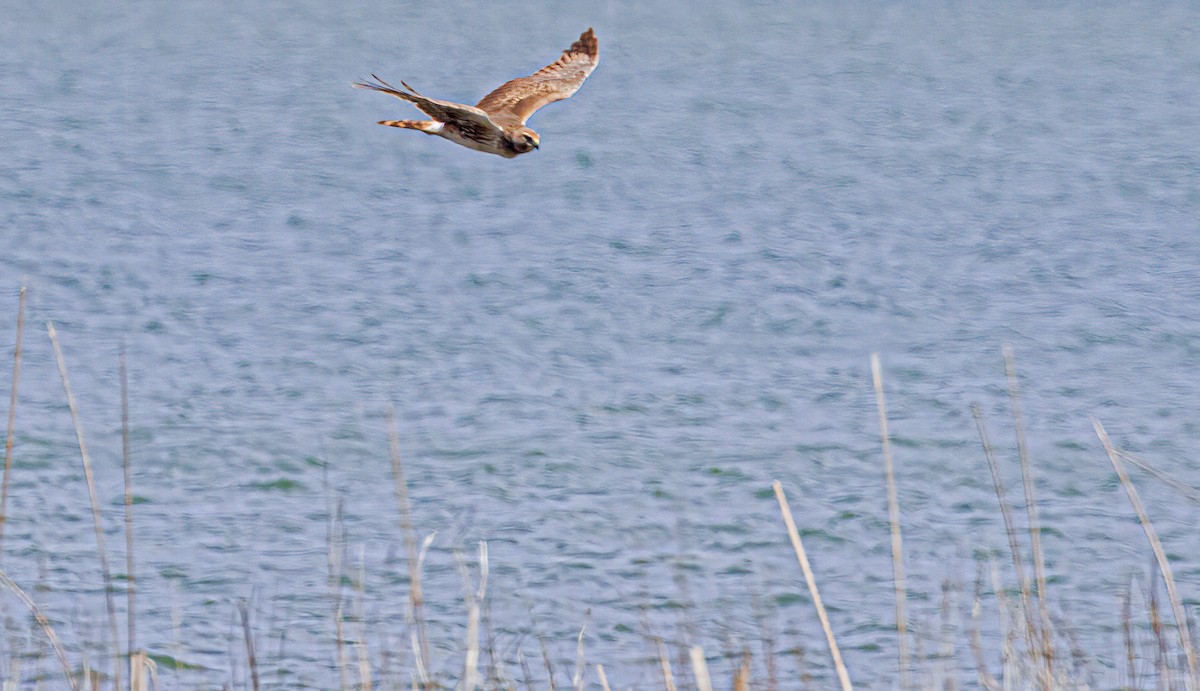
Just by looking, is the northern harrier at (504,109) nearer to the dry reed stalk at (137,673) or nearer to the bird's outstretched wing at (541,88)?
the bird's outstretched wing at (541,88)

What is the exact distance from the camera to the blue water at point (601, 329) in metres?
7.14

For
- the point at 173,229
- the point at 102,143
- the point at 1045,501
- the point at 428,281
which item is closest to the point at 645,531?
the point at 1045,501

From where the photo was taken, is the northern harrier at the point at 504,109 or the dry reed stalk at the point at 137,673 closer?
Answer: the dry reed stalk at the point at 137,673

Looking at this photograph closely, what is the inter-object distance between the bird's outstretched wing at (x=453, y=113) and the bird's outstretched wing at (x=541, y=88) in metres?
0.53

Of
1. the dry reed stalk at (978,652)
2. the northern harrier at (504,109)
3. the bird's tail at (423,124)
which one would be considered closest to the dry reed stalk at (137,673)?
the northern harrier at (504,109)

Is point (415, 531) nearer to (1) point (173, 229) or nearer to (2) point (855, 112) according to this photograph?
(1) point (173, 229)

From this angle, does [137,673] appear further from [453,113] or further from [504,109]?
[504,109]

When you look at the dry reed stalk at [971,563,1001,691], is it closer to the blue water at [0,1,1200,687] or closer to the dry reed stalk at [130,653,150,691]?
the blue water at [0,1,1200,687]

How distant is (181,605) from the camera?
6.91m

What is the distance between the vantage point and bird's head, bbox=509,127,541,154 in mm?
4742

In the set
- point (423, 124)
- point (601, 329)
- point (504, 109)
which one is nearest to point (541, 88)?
point (504, 109)

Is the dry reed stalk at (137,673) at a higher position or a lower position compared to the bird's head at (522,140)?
lower

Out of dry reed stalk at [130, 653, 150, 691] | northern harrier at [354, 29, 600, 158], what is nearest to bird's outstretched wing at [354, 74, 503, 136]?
northern harrier at [354, 29, 600, 158]

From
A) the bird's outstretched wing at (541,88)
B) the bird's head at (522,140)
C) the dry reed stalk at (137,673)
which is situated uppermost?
the bird's outstretched wing at (541,88)
